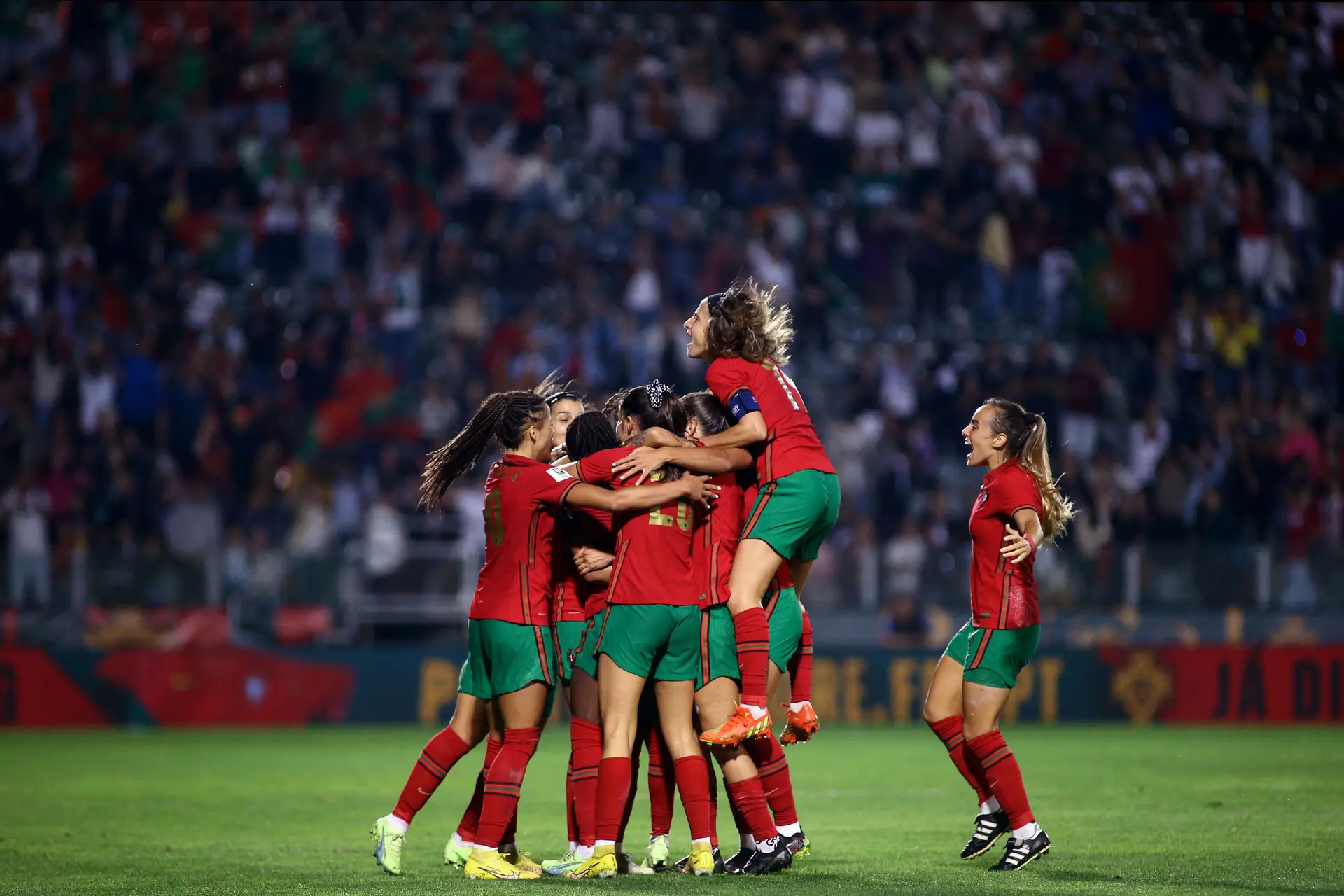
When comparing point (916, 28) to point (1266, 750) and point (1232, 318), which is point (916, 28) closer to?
point (1232, 318)

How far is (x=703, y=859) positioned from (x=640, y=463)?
1.61 metres

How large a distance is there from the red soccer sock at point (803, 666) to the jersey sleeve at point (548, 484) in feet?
4.00

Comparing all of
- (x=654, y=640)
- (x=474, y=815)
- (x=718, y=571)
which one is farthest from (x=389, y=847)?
(x=718, y=571)

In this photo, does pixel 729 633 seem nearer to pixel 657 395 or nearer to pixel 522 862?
pixel 657 395

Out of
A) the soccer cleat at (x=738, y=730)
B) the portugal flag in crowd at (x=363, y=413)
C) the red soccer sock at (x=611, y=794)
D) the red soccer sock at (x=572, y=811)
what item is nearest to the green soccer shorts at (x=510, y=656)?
the red soccer sock at (x=572, y=811)

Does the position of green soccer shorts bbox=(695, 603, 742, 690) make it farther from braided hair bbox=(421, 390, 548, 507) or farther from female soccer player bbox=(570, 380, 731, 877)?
braided hair bbox=(421, 390, 548, 507)

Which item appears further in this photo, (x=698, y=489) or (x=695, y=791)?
(x=698, y=489)

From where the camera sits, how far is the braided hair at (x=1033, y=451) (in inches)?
296

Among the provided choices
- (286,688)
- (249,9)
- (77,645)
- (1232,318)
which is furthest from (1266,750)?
(249,9)

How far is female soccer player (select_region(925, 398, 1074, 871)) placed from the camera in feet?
23.8

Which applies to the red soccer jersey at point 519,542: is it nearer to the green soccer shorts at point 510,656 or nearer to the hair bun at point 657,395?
the green soccer shorts at point 510,656

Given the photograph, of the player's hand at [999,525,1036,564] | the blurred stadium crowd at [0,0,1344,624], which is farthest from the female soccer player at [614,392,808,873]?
the blurred stadium crowd at [0,0,1344,624]

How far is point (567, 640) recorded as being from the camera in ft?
23.5

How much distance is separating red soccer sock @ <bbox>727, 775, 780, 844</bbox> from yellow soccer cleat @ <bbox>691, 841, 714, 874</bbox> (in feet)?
0.68
